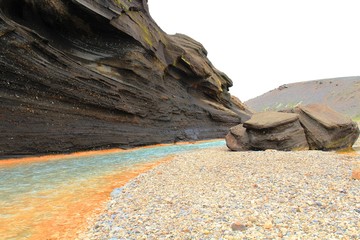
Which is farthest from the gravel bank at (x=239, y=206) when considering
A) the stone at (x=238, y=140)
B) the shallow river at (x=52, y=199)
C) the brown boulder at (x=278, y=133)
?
the stone at (x=238, y=140)

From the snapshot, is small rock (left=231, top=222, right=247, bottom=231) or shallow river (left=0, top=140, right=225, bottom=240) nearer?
small rock (left=231, top=222, right=247, bottom=231)

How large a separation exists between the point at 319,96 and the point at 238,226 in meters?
109

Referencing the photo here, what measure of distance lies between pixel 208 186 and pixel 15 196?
615 centimetres

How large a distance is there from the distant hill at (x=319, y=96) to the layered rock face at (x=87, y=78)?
2634 inches

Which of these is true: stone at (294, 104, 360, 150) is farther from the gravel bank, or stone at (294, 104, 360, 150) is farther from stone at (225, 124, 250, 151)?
the gravel bank

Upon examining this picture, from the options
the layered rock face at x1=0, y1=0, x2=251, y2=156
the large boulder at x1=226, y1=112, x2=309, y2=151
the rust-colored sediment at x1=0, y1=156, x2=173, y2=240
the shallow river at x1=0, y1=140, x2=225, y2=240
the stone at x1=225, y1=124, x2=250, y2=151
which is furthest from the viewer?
the stone at x1=225, y1=124, x2=250, y2=151

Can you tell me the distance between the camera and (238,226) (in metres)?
5.04

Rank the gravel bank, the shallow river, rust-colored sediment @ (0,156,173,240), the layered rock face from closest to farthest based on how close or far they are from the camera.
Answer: the gravel bank
rust-colored sediment @ (0,156,173,240)
the shallow river
the layered rock face

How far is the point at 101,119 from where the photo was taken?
78.2 feet

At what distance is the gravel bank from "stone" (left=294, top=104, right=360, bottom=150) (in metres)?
8.88

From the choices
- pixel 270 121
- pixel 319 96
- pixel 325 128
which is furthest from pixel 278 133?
pixel 319 96

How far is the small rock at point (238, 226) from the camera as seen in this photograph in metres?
4.94

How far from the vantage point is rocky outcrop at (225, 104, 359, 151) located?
1712 cm

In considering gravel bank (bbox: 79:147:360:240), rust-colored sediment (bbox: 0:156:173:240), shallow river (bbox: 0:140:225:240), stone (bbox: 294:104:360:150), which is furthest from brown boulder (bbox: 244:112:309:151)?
rust-colored sediment (bbox: 0:156:173:240)
